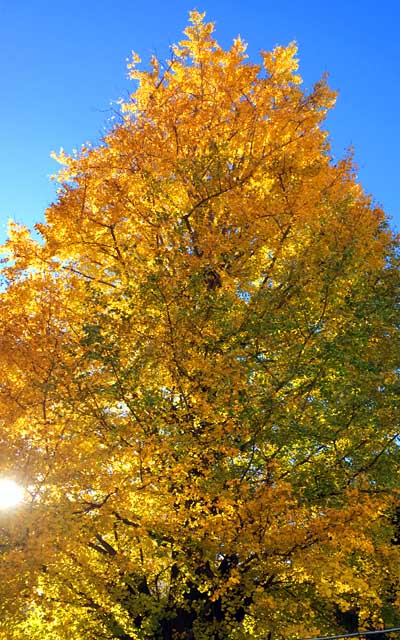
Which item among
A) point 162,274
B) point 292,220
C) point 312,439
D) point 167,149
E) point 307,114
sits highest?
point 307,114

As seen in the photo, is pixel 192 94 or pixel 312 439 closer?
pixel 312 439

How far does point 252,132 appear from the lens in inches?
414

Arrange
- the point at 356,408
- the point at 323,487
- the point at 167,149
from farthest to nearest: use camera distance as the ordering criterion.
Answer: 1. the point at 167,149
2. the point at 356,408
3. the point at 323,487

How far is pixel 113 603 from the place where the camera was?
792 cm

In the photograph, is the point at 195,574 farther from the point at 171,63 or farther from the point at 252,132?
the point at 171,63

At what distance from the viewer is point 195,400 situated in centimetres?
741

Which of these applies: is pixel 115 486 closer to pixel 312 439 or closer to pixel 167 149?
pixel 312 439

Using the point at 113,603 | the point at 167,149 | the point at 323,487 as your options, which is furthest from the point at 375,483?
the point at 167,149

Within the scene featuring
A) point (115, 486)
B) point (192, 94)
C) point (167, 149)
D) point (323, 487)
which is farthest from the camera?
point (192, 94)

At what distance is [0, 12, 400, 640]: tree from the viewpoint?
676cm

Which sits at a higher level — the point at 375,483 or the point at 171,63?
the point at 171,63

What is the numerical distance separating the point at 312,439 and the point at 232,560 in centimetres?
238

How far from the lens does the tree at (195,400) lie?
676 cm

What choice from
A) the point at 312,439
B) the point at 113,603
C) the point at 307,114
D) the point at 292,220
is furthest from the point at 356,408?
the point at 307,114
